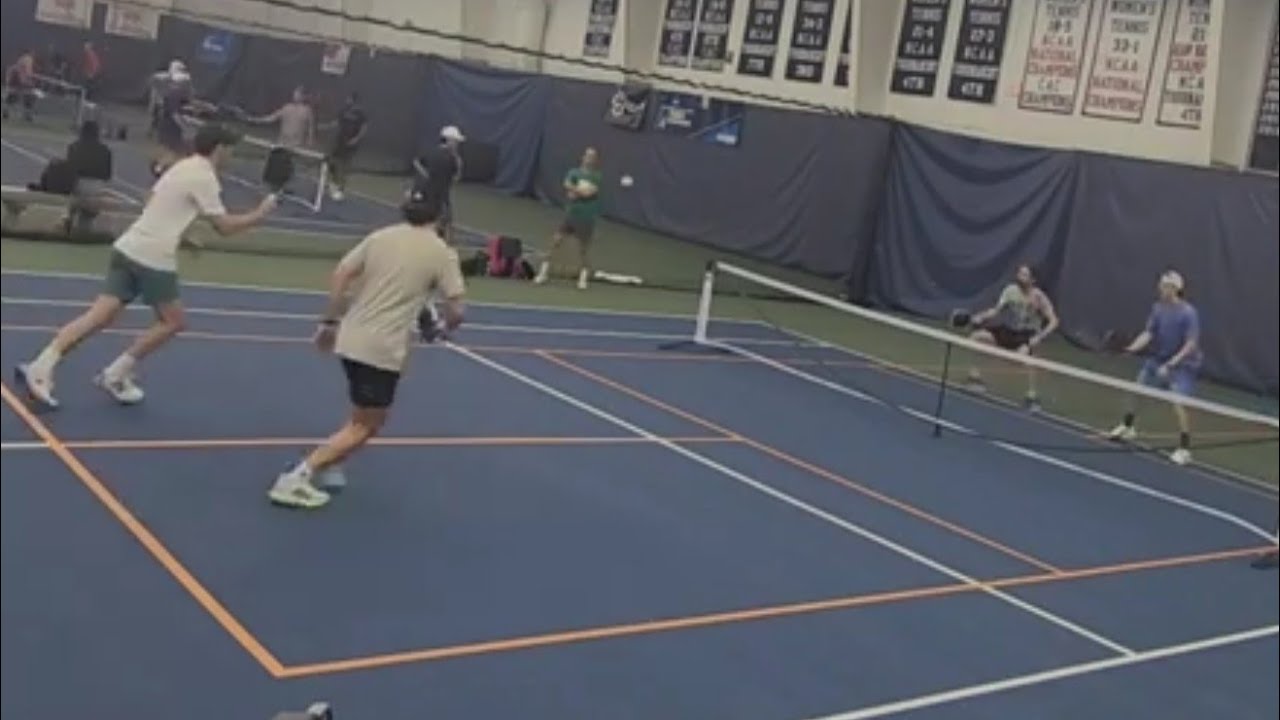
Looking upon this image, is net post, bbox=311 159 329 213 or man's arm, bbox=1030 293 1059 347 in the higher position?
net post, bbox=311 159 329 213

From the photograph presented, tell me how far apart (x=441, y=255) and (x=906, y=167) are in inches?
399

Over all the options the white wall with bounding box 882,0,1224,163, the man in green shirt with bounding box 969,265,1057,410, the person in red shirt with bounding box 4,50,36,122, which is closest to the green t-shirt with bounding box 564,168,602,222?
the person in red shirt with bounding box 4,50,36,122

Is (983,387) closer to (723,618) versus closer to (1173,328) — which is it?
(1173,328)

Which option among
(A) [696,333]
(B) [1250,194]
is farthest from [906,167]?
(A) [696,333]

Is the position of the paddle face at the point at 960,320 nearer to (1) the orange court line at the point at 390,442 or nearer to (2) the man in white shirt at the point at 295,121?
(1) the orange court line at the point at 390,442

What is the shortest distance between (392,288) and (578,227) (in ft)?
1.90

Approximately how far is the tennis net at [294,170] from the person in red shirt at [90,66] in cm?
9

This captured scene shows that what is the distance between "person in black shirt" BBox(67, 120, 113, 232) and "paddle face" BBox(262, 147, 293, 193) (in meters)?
0.14

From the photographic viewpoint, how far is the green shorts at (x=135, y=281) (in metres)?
0.80

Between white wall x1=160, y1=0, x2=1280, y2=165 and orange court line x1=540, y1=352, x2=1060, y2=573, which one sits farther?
orange court line x1=540, y1=352, x2=1060, y2=573

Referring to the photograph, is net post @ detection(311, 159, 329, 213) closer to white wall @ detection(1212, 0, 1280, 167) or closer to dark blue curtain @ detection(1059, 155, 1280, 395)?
white wall @ detection(1212, 0, 1280, 167)

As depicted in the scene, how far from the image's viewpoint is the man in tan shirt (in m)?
1.15

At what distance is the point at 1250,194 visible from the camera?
9.55 meters

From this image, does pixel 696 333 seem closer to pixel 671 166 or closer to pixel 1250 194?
pixel 1250 194
